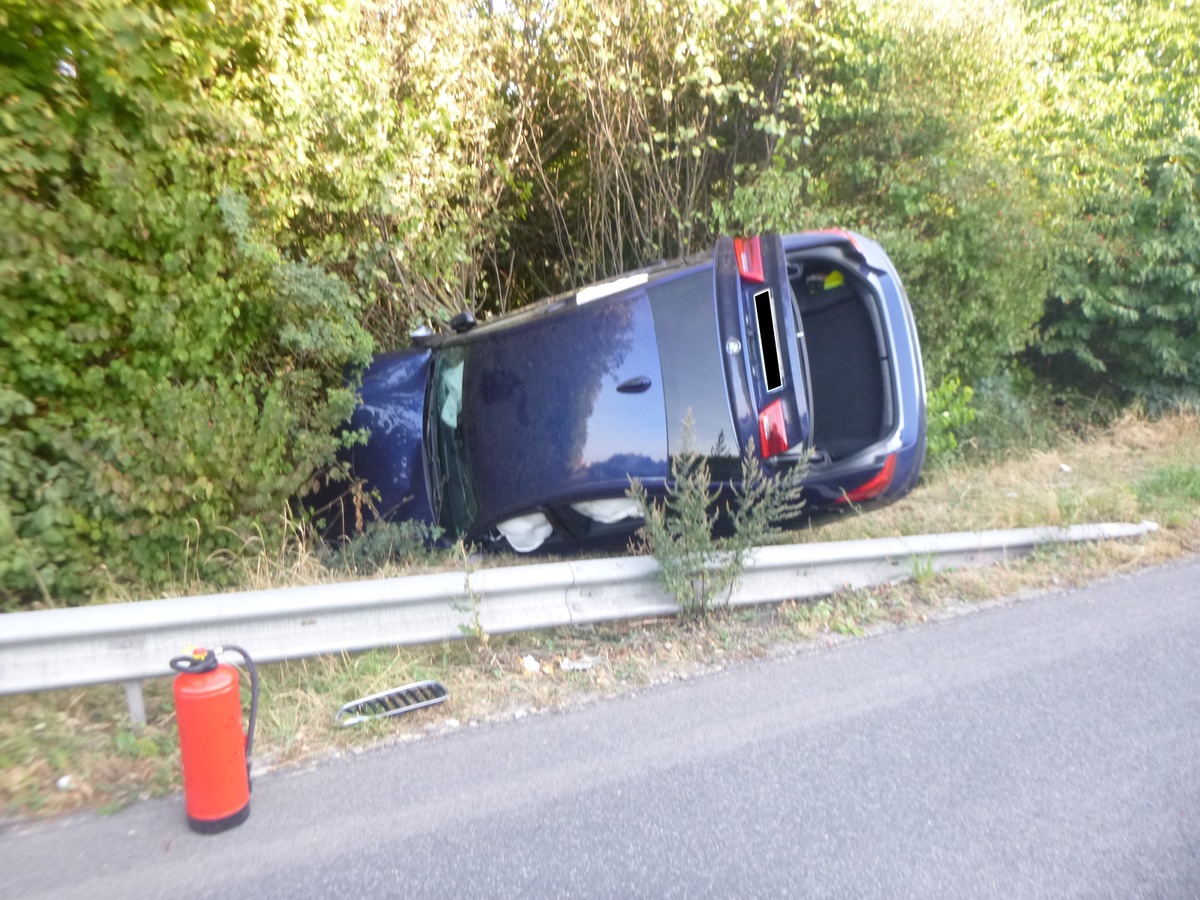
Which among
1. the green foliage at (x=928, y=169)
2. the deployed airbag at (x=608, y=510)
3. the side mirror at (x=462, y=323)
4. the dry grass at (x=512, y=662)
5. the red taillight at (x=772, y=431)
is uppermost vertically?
the green foliage at (x=928, y=169)

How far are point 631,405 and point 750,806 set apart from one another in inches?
89.9

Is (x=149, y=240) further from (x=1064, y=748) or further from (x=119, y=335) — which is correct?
(x=1064, y=748)

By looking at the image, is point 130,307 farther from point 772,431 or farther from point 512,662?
point 772,431

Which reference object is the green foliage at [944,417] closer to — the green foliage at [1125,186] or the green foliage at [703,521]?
the green foliage at [1125,186]

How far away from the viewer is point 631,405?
484 cm

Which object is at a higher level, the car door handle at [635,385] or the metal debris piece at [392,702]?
the car door handle at [635,385]

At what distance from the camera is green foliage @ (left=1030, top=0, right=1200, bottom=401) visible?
31.7 ft

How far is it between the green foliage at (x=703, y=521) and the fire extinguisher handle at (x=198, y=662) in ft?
7.04

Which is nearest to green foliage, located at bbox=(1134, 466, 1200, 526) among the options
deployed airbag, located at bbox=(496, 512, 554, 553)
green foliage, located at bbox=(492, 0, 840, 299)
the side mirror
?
green foliage, located at bbox=(492, 0, 840, 299)

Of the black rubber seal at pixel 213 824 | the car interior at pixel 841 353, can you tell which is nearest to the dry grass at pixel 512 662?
the black rubber seal at pixel 213 824

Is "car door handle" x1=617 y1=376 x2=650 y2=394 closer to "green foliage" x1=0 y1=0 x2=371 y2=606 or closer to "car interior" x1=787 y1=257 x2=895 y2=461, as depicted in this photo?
"car interior" x1=787 y1=257 x2=895 y2=461

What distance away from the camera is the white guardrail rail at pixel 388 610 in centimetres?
351

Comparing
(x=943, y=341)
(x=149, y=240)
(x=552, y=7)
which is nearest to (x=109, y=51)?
(x=149, y=240)

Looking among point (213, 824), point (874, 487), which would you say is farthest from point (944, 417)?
point (213, 824)
